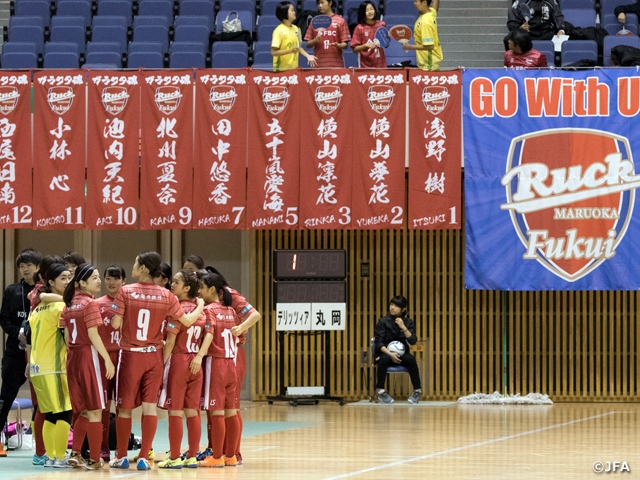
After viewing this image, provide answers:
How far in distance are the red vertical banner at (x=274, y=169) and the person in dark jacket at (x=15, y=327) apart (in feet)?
16.6

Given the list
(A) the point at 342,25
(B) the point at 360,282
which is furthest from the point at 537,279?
(A) the point at 342,25

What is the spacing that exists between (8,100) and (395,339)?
559 cm

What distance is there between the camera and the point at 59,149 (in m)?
14.0

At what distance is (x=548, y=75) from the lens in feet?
45.9

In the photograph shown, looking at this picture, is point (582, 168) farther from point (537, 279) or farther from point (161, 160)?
point (161, 160)

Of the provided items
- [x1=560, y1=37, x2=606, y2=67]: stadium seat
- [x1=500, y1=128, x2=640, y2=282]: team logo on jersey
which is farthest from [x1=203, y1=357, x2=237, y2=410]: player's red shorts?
[x1=560, y1=37, x2=606, y2=67]: stadium seat

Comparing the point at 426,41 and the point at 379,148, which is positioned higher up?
the point at 426,41

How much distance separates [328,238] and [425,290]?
1.44 meters

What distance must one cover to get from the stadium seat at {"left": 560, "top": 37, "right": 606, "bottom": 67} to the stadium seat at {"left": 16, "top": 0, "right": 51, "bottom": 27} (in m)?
7.52

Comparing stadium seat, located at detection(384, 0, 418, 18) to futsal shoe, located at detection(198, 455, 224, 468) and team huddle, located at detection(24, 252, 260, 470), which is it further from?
futsal shoe, located at detection(198, 455, 224, 468)

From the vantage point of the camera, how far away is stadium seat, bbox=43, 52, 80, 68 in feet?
51.3

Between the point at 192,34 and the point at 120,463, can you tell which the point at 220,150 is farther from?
the point at 120,463

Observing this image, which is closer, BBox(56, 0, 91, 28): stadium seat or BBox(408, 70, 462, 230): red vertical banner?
BBox(408, 70, 462, 230): red vertical banner

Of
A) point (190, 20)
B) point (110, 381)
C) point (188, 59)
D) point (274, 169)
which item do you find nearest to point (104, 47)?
point (188, 59)
